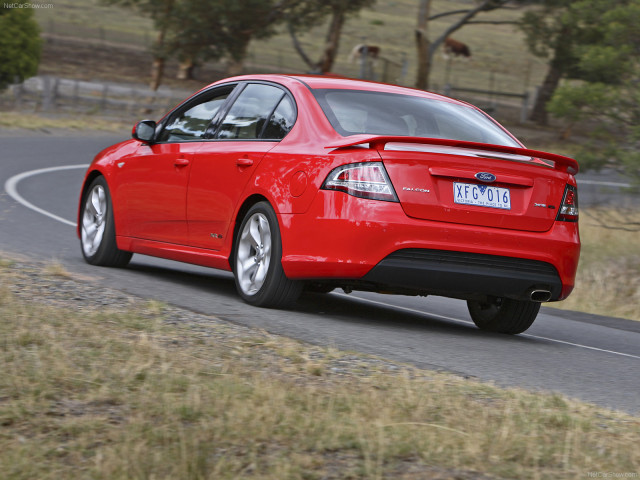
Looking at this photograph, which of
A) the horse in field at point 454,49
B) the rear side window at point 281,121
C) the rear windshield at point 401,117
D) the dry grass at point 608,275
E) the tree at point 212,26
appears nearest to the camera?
the rear windshield at point 401,117

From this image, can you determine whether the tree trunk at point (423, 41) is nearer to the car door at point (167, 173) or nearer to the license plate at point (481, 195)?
the car door at point (167, 173)

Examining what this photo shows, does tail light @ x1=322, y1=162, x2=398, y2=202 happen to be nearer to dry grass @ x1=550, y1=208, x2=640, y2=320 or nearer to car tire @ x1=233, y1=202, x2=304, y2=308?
car tire @ x1=233, y1=202, x2=304, y2=308

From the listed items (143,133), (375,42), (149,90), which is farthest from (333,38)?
(375,42)

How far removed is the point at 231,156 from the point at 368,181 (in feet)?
4.72

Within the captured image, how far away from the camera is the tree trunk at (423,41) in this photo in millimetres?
32031

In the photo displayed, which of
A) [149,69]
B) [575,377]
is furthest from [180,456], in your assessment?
[149,69]

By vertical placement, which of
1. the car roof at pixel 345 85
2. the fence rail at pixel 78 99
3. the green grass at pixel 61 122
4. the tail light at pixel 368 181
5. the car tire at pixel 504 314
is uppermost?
the car roof at pixel 345 85

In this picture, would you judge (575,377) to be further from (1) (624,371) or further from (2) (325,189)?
(2) (325,189)

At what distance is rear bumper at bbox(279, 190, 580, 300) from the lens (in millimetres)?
6453

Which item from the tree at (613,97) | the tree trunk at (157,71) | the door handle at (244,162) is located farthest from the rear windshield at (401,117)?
the tree trunk at (157,71)

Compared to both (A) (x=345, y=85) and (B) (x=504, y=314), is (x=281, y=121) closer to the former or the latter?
(A) (x=345, y=85)

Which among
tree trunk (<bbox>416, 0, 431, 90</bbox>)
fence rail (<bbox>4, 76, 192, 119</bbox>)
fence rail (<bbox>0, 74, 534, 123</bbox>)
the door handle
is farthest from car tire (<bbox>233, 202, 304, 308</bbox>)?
fence rail (<bbox>4, 76, 192, 119</bbox>)

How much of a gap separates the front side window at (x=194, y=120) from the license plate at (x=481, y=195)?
2390 mm

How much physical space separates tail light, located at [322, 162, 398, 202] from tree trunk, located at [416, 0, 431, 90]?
2609 cm
